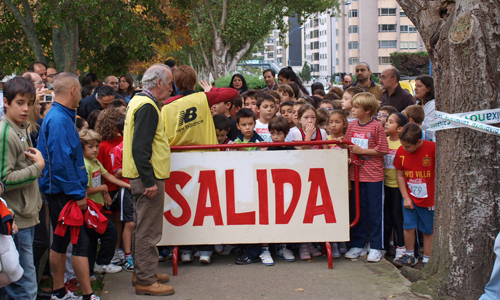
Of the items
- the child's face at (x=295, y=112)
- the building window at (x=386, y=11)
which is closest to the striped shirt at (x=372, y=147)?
the child's face at (x=295, y=112)

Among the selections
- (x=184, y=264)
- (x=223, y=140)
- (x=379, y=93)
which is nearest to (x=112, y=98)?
(x=223, y=140)

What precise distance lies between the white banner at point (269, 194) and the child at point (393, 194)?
0.73 meters

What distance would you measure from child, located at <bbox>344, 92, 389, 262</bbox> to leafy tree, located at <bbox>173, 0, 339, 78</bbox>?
2638cm

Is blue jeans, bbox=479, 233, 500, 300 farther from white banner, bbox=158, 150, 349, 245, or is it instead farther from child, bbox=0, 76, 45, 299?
child, bbox=0, 76, 45, 299

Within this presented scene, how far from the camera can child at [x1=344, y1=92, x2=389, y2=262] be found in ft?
20.0

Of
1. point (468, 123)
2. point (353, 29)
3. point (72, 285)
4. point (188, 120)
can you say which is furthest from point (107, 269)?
point (353, 29)

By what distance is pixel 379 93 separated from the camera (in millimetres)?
10078

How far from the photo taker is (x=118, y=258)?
621 centimetres

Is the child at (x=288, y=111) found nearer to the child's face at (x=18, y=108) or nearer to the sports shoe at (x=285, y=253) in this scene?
the sports shoe at (x=285, y=253)

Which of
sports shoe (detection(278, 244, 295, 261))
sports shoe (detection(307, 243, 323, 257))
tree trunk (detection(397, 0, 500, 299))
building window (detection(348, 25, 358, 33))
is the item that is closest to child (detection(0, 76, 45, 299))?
sports shoe (detection(278, 244, 295, 261))

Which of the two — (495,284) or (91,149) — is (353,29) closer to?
(91,149)

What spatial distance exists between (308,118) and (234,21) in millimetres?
26851

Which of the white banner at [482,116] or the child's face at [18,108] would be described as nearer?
the child's face at [18,108]

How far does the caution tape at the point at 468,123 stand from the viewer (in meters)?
4.44
